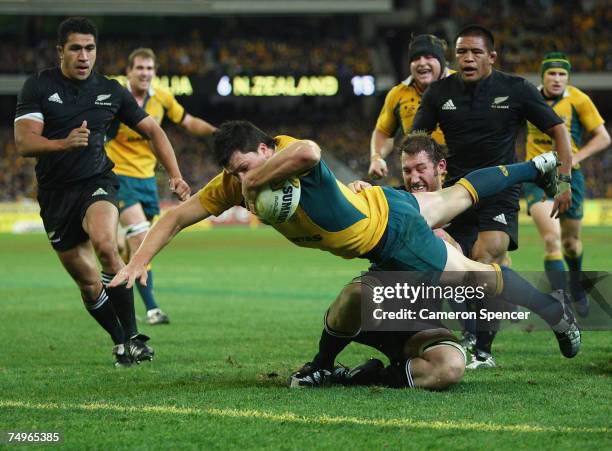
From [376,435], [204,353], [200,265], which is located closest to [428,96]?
[204,353]

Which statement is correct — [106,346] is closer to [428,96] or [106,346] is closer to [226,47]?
[428,96]

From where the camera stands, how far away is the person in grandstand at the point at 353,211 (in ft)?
17.4

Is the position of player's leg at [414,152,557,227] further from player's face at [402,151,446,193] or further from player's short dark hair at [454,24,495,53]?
player's short dark hair at [454,24,495,53]

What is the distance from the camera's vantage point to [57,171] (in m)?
7.63

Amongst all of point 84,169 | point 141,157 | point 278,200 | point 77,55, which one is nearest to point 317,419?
point 278,200

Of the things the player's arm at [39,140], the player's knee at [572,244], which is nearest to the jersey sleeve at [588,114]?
the player's knee at [572,244]

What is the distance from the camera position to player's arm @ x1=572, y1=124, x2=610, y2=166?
34.0ft

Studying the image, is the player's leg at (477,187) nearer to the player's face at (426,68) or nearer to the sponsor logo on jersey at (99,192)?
the player's face at (426,68)

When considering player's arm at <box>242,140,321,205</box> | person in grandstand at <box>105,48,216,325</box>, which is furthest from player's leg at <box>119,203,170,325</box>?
player's arm at <box>242,140,321,205</box>

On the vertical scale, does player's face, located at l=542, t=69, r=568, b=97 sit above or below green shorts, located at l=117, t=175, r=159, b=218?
above

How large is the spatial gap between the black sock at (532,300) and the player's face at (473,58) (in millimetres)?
1862

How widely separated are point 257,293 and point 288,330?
426 centimetres

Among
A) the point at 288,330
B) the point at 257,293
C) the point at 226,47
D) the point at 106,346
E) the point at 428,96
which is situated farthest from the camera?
the point at 226,47

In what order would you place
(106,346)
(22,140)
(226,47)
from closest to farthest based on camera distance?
1. (22,140)
2. (106,346)
3. (226,47)
